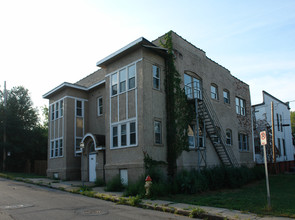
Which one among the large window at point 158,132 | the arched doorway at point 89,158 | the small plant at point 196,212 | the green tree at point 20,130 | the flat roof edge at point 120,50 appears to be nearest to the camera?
the small plant at point 196,212

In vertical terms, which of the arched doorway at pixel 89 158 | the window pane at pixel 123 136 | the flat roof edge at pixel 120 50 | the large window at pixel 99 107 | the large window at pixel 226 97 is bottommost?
the arched doorway at pixel 89 158

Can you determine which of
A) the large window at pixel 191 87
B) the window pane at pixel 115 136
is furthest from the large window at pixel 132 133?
the large window at pixel 191 87

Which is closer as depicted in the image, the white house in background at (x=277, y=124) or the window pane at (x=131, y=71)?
the window pane at (x=131, y=71)

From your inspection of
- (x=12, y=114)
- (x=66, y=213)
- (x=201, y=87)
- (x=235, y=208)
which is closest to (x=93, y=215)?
(x=66, y=213)

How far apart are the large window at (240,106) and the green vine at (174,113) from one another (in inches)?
354

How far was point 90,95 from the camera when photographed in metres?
24.7

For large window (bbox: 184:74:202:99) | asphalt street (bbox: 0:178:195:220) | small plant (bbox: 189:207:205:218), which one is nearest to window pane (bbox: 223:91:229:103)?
large window (bbox: 184:74:202:99)

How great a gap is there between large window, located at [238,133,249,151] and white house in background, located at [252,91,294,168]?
22.2 feet

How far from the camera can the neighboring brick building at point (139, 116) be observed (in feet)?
54.0

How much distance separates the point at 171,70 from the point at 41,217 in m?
11.8

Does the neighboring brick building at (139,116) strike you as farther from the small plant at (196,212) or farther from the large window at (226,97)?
the small plant at (196,212)

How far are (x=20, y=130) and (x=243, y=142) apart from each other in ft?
82.7

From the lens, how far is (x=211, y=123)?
62.2 ft

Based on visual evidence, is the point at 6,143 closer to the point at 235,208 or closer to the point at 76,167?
the point at 76,167
